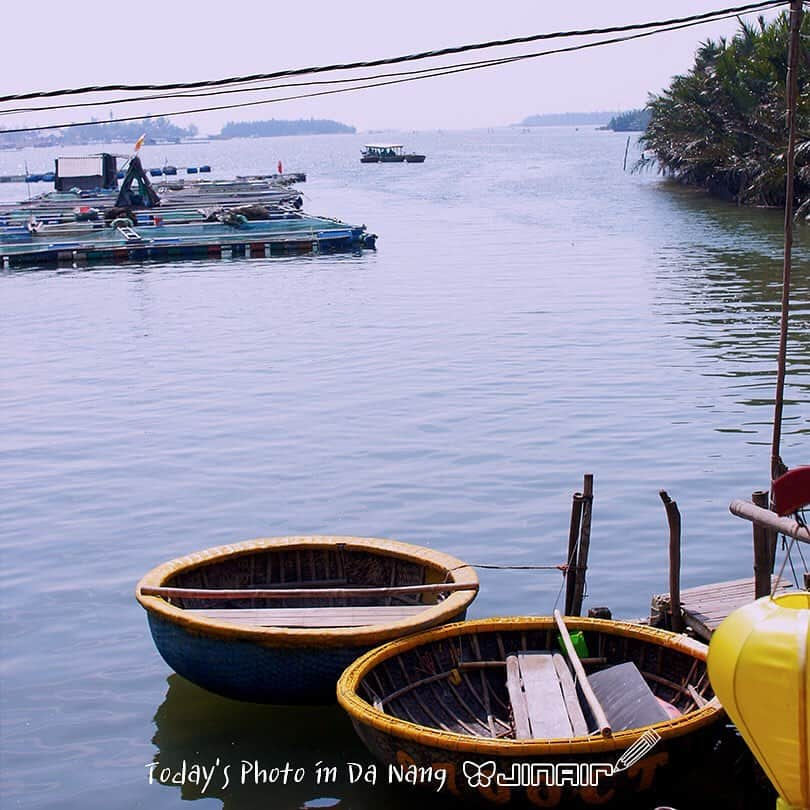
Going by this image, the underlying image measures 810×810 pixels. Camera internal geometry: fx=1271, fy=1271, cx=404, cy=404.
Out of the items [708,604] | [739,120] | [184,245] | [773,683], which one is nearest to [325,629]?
[708,604]

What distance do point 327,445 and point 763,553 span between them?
9.83 m

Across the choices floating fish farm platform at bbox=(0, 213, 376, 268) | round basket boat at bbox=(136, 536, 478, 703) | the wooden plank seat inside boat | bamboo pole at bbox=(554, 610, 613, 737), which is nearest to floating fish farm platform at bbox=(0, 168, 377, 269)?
floating fish farm platform at bbox=(0, 213, 376, 268)

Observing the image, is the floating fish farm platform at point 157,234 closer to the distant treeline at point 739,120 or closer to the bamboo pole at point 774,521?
the distant treeline at point 739,120

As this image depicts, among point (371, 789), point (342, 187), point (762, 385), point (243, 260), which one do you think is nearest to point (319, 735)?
point (371, 789)

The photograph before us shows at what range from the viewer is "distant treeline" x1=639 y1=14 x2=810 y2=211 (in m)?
53.8

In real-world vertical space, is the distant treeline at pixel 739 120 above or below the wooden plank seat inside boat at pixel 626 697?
above

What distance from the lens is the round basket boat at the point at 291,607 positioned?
9820 millimetres

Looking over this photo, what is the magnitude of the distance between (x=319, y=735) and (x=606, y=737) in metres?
2.84

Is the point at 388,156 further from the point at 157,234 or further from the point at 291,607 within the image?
the point at 291,607

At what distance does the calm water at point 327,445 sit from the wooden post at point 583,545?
1781 millimetres

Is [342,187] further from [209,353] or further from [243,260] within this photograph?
[209,353]

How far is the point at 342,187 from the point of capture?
322 feet

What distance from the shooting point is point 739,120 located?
63844mm

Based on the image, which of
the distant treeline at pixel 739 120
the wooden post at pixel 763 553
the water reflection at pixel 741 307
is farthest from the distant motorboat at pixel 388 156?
the wooden post at pixel 763 553
